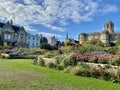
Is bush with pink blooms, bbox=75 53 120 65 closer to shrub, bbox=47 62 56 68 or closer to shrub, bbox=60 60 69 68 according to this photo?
shrub, bbox=60 60 69 68

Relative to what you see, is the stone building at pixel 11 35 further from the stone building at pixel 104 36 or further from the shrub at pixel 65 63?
the shrub at pixel 65 63

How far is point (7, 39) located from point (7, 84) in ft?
186

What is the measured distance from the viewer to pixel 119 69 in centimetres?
1080

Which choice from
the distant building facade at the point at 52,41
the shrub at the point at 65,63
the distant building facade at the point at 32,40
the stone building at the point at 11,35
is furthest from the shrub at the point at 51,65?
the distant building facade at the point at 52,41

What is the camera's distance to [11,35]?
64.9 meters

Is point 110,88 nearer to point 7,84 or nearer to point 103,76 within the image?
point 103,76

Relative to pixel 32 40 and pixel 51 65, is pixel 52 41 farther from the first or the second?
pixel 51 65

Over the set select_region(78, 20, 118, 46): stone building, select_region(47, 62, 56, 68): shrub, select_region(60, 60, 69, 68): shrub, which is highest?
select_region(78, 20, 118, 46): stone building

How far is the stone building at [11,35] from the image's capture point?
6232cm

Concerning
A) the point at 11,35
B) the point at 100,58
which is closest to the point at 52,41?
the point at 11,35

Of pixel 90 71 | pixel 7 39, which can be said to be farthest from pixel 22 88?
pixel 7 39

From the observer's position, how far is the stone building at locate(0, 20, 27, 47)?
2453 inches

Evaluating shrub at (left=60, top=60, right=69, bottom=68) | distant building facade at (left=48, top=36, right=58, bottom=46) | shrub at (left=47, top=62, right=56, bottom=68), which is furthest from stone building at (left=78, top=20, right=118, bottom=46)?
shrub at (left=60, top=60, right=69, bottom=68)

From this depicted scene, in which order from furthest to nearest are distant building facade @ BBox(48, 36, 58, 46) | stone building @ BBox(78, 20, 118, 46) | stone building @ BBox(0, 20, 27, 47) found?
stone building @ BBox(78, 20, 118, 46) → distant building facade @ BBox(48, 36, 58, 46) → stone building @ BBox(0, 20, 27, 47)
